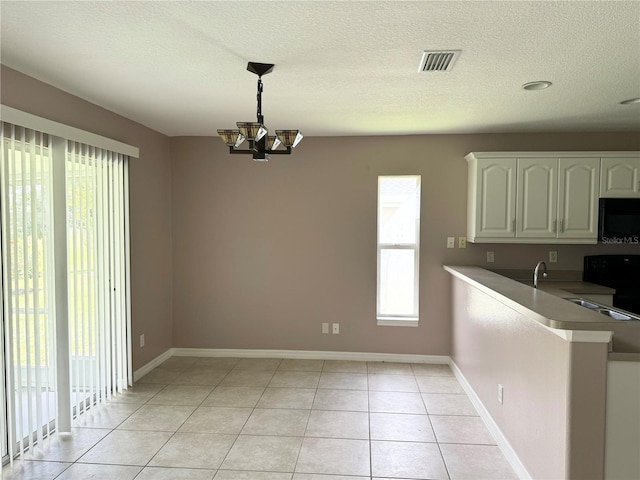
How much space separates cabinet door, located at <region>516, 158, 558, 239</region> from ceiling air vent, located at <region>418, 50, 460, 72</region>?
1901 mm

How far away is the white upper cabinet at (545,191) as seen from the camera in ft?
12.1

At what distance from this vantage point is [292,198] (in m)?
4.40

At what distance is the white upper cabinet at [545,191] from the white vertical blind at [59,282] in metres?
3.42

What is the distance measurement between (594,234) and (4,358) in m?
4.77

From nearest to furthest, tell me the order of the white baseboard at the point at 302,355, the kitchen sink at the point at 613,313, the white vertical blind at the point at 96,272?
the kitchen sink at the point at 613,313 → the white vertical blind at the point at 96,272 → the white baseboard at the point at 302,355

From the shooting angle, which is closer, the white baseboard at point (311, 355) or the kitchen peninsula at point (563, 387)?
the kitchen peninsula at point (563, 387)

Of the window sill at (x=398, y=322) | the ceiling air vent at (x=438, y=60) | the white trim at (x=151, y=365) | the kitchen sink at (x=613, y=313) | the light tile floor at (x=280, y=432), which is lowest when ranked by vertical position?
the light tile floor at (x=280, y=432)

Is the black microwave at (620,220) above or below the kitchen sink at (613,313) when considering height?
above

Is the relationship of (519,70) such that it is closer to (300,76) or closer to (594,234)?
(300,76)

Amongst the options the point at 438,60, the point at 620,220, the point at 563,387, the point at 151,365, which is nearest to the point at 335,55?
the point at 438,60

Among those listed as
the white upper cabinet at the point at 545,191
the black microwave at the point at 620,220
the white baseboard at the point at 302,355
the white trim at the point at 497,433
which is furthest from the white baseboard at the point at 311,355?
the black microwave at the point at 620,220

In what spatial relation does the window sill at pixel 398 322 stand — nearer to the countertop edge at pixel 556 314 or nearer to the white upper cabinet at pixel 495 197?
the white upper cabinet at pixel 495 197

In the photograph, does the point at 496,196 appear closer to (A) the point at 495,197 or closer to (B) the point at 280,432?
(A) the point at 495,197

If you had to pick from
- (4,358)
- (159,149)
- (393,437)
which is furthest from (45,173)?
(393,437)
